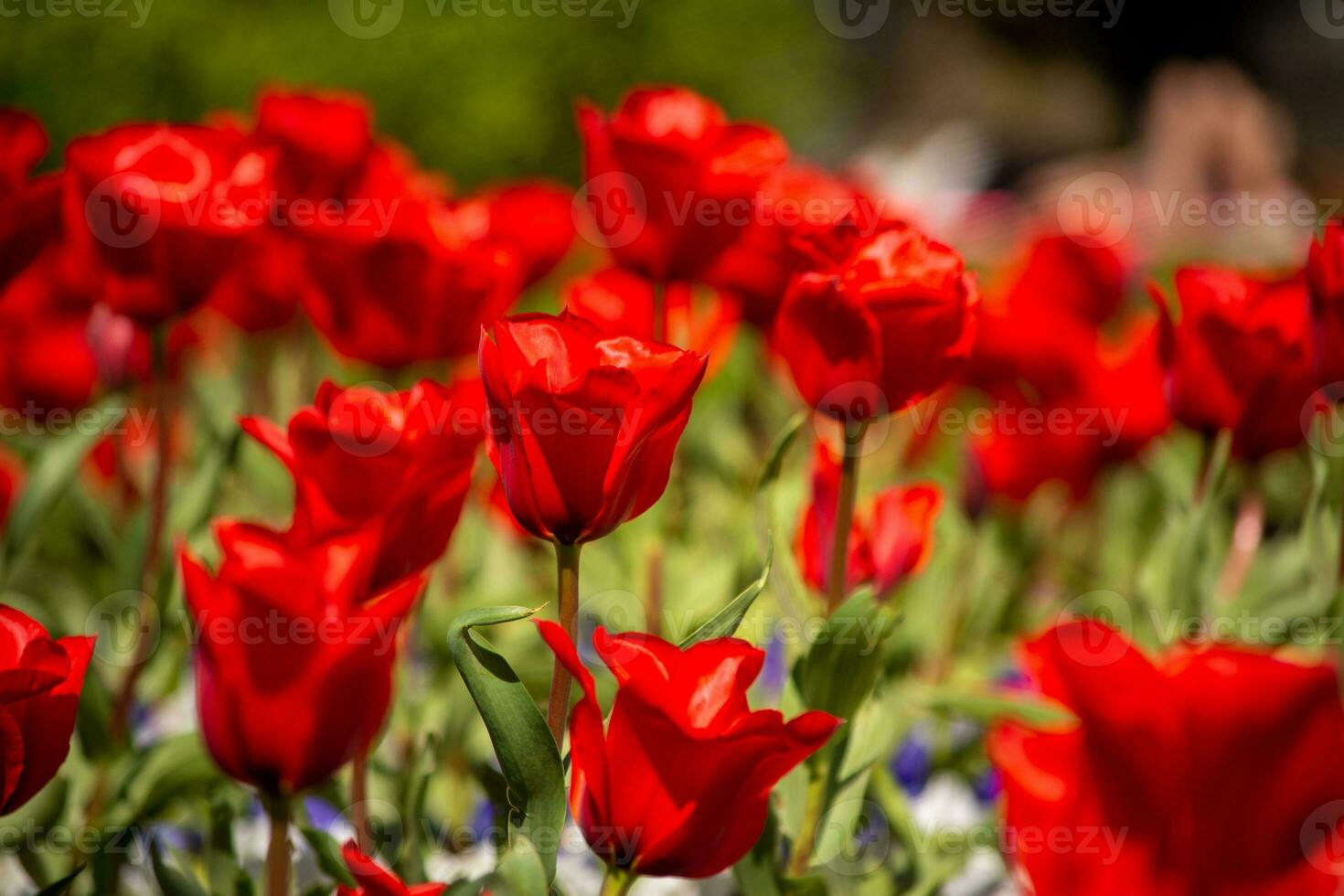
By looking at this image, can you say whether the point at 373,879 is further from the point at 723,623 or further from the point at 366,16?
the point at 366,16

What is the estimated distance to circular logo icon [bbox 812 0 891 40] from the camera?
22.0ft

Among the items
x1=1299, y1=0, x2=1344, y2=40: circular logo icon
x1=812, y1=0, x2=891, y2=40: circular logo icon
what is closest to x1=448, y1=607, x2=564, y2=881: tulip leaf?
x1=812, y1=0, x2=891, y2=40: circular logo icon

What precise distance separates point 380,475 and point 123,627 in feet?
1.73

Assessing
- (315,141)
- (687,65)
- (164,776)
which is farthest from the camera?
(687,65)

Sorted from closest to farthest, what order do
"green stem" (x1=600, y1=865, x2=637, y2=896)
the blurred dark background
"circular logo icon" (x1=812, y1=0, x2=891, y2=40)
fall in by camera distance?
"green stem" (x1=600, y1=865, x2=637, y2=896), the blurred dark background, "circular logo icon" (x1=812, y1=0, x2=891, y2=40)

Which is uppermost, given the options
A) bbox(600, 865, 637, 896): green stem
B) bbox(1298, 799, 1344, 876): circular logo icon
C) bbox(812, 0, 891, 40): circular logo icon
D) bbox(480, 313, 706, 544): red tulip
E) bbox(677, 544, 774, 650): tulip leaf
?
bbox(480, 313, 706, 544): red tulip

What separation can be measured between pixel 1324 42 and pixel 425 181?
736 centimetres

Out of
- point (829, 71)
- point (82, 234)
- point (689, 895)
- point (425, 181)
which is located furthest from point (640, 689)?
point (829, 71)

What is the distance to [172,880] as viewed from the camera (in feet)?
1.81

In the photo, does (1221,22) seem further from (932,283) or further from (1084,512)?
(932,283)

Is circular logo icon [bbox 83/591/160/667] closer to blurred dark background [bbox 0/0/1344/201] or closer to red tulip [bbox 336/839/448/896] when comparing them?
red tulip [bbox 336/839/448/896]

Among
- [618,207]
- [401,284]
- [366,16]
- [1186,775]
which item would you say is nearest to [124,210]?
[401,284]

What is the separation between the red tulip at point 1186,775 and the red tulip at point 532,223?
2.13ft

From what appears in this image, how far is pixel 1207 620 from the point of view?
0.84m
